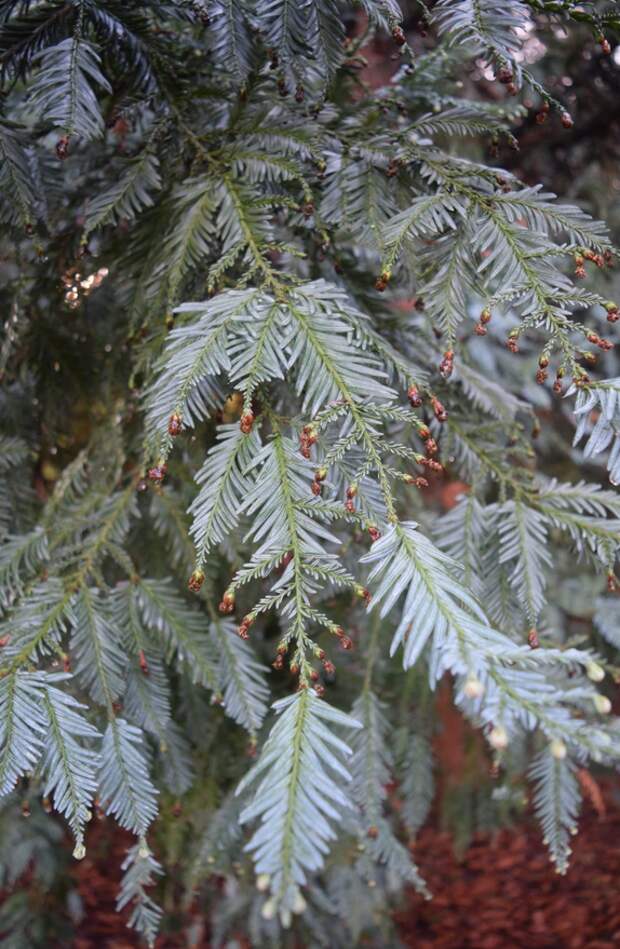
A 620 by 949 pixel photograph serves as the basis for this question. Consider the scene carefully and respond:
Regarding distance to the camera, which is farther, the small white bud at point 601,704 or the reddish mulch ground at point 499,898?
the reddish mulch ground at point 499,898

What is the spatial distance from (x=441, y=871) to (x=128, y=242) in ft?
11.6

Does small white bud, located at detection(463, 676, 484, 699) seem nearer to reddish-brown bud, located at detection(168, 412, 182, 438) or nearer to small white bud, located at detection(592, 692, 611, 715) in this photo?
small white bud, located at detection(592, 692, 611, 715)

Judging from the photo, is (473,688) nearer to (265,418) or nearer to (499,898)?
(265,418)

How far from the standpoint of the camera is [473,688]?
24.0 inches

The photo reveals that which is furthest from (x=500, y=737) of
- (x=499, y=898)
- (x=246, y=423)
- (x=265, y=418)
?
(x=499, y=898)

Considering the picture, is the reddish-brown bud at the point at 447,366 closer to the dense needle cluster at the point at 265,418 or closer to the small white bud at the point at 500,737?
the dense needle cluster at the point at 265,418

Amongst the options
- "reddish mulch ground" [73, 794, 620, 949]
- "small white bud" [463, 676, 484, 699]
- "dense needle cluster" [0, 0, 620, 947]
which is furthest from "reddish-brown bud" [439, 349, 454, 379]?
"reddish mulch ground" [73, 794, 620, 949]

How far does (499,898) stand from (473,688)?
353cm

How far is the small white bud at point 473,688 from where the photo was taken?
608 mm

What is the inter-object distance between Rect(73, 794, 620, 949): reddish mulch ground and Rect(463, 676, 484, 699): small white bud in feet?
9.41

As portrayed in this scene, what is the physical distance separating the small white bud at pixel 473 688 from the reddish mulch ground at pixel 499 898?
2.87 m

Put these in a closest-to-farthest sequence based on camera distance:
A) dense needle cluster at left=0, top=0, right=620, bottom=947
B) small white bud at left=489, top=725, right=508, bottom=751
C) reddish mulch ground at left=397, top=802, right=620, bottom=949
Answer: small white bud at left=489, top=725, right=508, bottom=751
dense needle cluster at left=0, top=0, right=620, bottom=947
reddish mulch ground at left=397, top=802, right=620, bottom=949

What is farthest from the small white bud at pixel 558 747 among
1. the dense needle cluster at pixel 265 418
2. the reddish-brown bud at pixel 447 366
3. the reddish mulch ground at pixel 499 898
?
the reddish mulch ground at pixel 499 898

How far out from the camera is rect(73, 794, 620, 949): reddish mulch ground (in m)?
3.17
